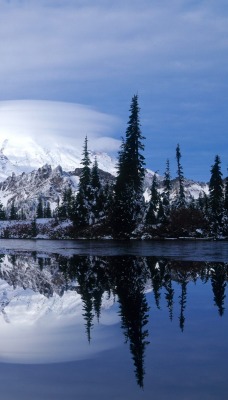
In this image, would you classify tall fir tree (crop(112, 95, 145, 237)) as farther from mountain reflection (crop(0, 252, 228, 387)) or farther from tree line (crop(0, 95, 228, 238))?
mountain reflection (crop(0, 252, 228, 387))

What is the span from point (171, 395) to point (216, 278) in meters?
11.4

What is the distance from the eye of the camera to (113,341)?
785 centimetres

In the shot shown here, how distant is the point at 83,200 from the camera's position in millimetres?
75750

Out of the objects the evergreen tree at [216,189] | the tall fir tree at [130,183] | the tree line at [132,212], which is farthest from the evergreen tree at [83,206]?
the evergreen tree at [216,189]

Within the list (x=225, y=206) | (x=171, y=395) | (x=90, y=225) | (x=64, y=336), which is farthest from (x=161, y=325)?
(x=225, y=206)

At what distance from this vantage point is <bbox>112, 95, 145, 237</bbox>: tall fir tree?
61.8 meters

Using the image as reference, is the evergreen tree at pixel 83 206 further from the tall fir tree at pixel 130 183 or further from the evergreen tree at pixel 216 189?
the evergreen tree at pixel 216 189

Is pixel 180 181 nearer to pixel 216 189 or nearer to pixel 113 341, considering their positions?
pixel 216 189

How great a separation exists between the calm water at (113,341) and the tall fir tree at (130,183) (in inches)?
1853

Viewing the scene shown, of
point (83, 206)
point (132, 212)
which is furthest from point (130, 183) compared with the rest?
point (83, 206)

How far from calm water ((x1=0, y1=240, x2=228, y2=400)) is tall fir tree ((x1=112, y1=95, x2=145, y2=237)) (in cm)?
4707

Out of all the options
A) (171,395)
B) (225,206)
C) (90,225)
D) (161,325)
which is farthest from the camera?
(225,206)

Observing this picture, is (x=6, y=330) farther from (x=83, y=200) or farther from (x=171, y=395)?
(x=83, y=200)

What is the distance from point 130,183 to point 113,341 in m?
56.8
